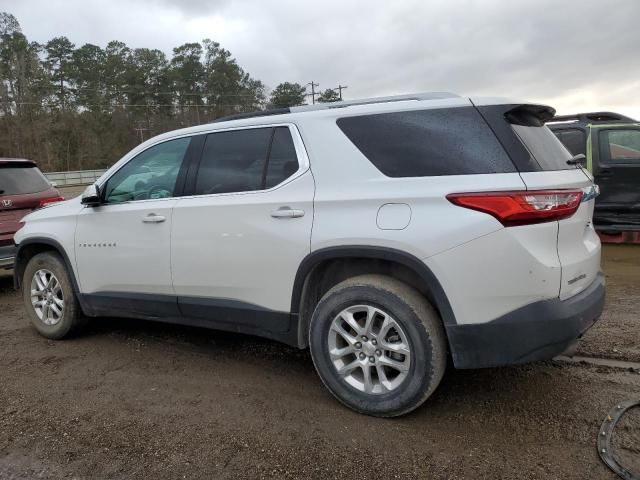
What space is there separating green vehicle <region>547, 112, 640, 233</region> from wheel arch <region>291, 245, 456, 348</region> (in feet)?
18.9

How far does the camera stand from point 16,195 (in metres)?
7.00

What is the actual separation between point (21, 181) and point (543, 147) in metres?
6.87

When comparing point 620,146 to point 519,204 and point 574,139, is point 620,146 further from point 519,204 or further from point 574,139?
point 519,204

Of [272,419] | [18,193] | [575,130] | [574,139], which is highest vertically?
[575,130]

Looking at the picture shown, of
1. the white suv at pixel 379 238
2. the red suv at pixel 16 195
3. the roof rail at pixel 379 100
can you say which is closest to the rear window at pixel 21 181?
the red suv at pixel 16 195

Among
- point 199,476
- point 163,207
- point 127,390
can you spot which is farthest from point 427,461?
point 163,207

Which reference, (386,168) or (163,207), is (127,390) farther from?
(386,168)

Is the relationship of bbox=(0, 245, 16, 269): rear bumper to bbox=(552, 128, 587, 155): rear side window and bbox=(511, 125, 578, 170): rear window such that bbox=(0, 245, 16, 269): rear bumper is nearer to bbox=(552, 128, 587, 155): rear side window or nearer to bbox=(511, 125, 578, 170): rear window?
bbox=(511, 125, 578, 170): rear window

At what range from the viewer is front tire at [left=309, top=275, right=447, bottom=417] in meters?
2.83

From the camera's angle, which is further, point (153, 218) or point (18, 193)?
point (18, 193)

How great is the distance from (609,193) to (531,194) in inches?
245

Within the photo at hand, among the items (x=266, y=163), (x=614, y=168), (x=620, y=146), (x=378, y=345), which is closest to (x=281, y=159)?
(x=266, y=163)

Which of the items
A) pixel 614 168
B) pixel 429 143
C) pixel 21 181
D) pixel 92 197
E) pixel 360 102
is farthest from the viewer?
pixel 614 168

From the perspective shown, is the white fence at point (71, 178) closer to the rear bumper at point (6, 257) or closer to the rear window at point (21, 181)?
the rear window at point (21, 181)
